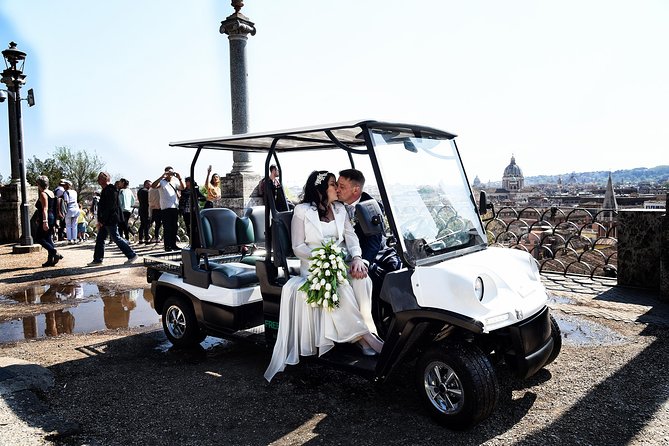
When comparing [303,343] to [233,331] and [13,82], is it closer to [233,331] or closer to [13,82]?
[233,331]

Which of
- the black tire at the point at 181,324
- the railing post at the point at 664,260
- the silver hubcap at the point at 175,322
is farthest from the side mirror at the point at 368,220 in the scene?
the railing post at the point at 664,260

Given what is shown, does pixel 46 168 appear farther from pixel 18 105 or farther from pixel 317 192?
pixel 317 192

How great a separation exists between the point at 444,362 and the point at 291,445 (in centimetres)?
111

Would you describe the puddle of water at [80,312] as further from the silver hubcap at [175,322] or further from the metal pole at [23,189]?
the metal pole at [23,189]

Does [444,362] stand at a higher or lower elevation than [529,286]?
lower

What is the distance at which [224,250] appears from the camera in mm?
5055

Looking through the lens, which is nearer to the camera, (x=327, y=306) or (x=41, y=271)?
(x=327, y=306)

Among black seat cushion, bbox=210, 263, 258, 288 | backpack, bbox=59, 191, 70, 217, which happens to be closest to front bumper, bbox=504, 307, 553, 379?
black seat cushion, bbox=210, 263, 258, 288

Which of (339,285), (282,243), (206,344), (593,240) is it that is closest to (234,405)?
(339,285)

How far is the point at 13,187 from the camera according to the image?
579 inches

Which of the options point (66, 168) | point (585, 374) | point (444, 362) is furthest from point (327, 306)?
point (66, 168)

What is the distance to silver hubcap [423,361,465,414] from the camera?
11.2ft

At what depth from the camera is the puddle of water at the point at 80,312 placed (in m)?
6.15

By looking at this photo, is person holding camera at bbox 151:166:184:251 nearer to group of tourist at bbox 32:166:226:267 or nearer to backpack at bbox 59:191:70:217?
group of tourist at bbox 32:166:226:267
